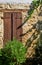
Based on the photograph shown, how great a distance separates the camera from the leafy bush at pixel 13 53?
9.72 metres

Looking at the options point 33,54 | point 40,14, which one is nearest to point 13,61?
point 33,54

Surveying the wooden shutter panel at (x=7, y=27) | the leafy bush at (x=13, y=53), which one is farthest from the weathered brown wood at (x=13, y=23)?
the leafy bush at (x=13, y=53)

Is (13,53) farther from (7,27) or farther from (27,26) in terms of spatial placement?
(27,26)

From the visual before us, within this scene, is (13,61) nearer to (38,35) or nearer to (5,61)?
(5,61)

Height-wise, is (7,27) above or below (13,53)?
above

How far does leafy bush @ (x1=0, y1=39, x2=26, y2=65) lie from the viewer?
972cm

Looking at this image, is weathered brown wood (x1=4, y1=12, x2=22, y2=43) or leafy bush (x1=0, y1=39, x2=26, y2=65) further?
weathered brown wood (x1=4, y1=12, x2=22, y2=43)

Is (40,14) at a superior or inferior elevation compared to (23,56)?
superior

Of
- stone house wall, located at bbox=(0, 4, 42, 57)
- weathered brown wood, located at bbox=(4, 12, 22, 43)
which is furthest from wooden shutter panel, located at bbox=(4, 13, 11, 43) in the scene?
stone house wall, located at bbox=(0, 4, 42, 57)

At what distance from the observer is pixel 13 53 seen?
9.68 m

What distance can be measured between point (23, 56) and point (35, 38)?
1072mm

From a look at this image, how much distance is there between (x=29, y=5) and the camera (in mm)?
10789

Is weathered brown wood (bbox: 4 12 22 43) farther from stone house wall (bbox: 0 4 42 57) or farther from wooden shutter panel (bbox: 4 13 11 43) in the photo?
stone house wall (bbox: 0 4 42 57)

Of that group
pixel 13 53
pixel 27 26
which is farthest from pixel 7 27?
pixel 13 53
